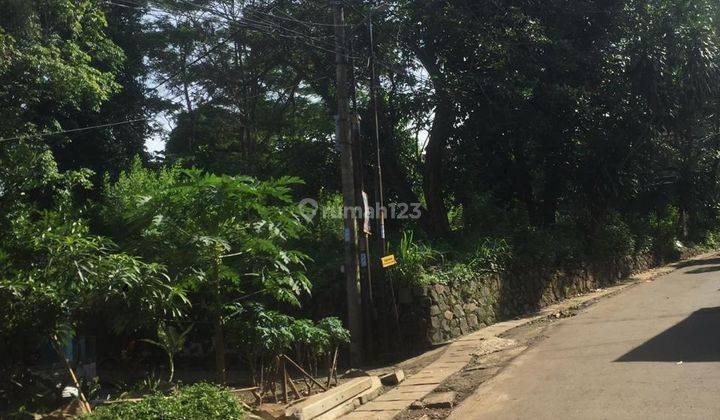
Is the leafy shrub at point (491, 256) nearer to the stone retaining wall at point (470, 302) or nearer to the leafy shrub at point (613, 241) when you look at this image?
the stone retaining wall at point (470, 302)

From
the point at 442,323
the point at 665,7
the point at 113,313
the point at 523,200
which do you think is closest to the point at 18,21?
the point at 113,313

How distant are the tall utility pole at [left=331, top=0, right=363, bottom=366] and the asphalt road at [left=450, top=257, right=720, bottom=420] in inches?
141

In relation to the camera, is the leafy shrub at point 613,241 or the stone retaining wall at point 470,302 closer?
the stone retaining wall at point 470,302

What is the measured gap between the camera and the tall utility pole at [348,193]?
1380 centimetres

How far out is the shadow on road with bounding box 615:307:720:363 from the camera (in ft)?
33.4

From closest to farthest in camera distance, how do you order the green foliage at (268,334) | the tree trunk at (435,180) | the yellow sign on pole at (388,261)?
the green foliage at (268,334), the yellow sign on pole at (388,261), the tree trunk at (435,180)

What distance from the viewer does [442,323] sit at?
1512 cm

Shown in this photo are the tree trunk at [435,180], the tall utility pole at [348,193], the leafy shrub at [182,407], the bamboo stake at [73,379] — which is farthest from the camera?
the tree trunk at [435,180]

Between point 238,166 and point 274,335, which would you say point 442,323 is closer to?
point 274,335

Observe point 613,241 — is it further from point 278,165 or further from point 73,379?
point 73,379

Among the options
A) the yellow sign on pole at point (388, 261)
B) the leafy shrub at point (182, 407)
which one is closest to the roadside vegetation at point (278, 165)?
the leafy shrub at point (182, 407)

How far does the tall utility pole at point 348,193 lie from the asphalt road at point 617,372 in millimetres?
3572

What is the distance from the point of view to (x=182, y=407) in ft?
23.6

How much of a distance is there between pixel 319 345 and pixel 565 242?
1441 centimetres
